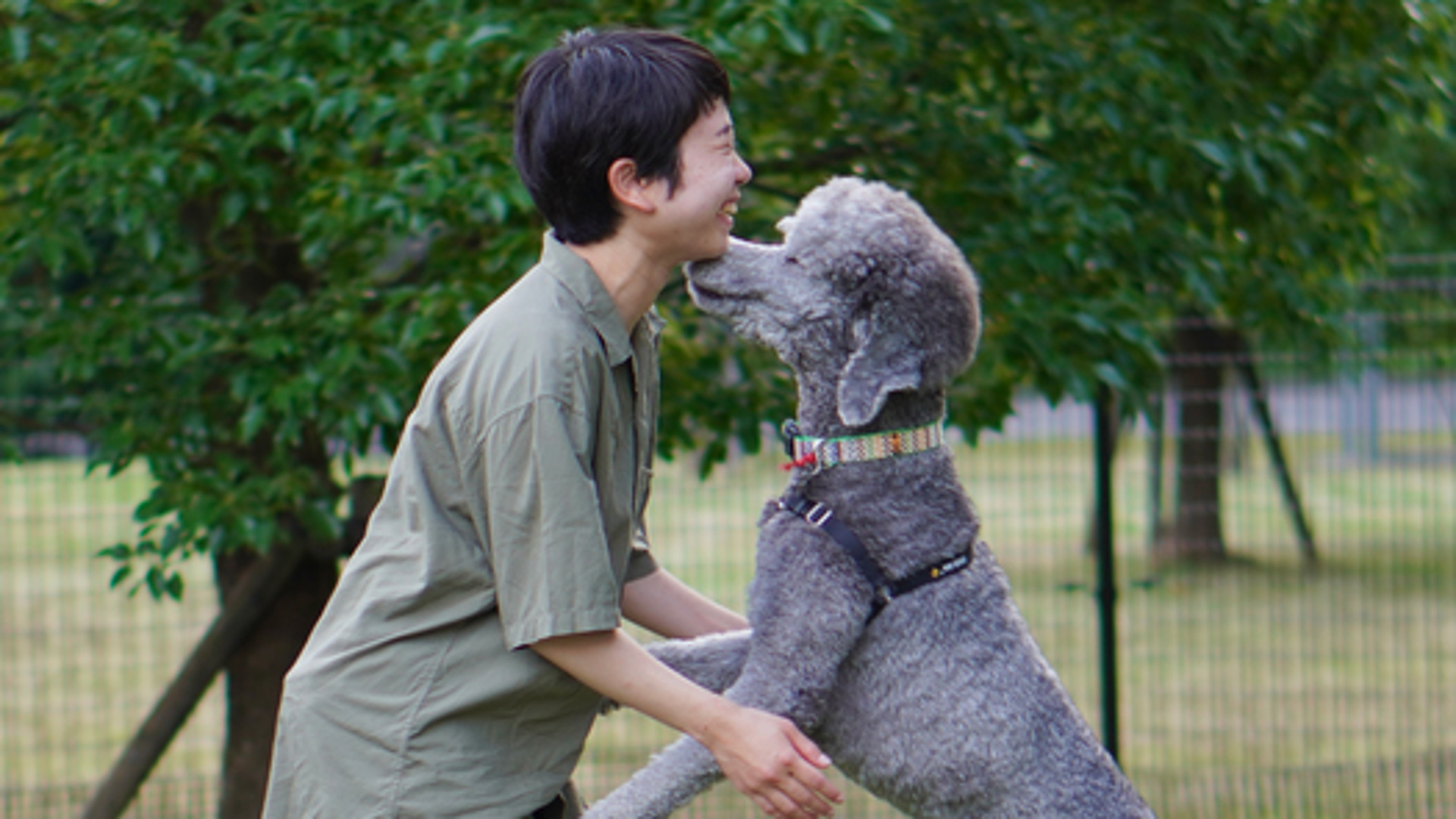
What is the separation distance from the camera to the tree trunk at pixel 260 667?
14.2 ft

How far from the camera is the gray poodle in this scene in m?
2.08

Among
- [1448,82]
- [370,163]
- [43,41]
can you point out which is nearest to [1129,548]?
[1448,82]

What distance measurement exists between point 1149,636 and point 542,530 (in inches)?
235

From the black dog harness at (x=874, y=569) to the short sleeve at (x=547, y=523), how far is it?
0.37 metres

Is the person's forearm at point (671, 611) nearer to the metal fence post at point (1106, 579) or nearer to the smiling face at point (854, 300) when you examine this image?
the smiling face at point (854, 300)

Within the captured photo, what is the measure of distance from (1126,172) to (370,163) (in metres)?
1.92

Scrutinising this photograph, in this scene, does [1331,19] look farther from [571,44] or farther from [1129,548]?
[1129,548]

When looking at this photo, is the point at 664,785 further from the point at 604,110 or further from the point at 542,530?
the point at 604,110

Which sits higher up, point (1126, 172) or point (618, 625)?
point (1126, 172)

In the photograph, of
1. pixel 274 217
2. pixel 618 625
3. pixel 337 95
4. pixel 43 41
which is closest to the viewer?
pixel 618 625

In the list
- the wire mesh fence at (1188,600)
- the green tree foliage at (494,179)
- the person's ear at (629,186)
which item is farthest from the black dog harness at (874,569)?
the wire mesh fence at (1188,600)

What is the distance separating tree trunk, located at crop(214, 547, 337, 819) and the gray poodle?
2.48 metres

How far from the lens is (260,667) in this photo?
14.3ft

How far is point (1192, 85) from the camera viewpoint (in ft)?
12.0
